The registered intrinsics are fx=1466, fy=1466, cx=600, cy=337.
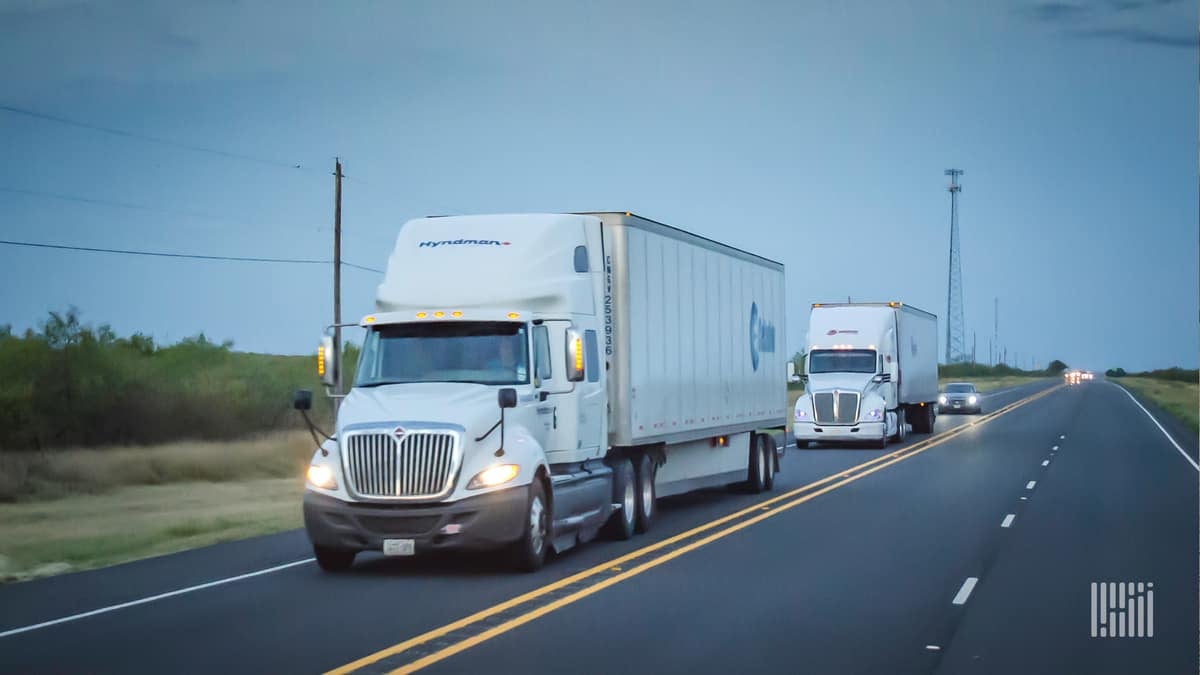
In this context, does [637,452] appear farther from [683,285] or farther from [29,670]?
[29,670]

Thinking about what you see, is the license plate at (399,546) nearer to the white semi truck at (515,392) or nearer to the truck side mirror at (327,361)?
the white semi truck at (515,392)

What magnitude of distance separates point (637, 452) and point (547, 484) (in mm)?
4212

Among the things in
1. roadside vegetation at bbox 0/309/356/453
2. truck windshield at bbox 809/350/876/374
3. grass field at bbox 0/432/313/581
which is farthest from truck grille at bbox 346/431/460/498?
truck windshield at bbox 809/350/876/374

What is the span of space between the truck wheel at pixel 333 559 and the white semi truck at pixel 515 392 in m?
0.03

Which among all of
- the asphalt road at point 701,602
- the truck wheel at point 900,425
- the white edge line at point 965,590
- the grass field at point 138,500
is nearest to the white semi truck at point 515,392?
the asphalt road at point 701,602

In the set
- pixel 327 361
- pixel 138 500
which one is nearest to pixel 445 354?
pixel 327 361

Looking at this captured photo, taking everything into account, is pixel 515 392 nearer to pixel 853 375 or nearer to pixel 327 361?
pixel 327 361

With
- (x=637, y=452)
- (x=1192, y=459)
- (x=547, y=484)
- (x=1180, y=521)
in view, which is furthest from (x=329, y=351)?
(x=1192, y=459)

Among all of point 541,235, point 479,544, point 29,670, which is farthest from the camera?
point 541,235

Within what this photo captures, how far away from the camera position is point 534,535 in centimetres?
1538

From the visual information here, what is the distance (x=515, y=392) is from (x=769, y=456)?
506 inches

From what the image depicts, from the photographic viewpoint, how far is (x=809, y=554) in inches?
659

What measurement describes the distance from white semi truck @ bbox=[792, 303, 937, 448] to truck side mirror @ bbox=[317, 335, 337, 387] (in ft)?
88.0

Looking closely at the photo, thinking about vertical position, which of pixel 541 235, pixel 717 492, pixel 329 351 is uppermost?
pixel 541 235
